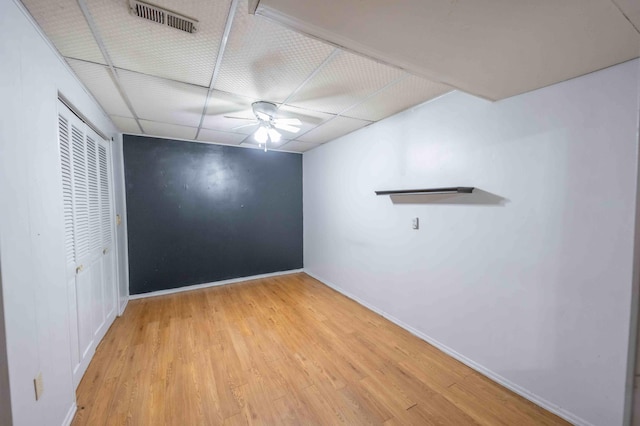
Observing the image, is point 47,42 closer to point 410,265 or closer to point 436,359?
point 410,265

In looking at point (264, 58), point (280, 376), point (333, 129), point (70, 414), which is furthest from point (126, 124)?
point (280, 376)

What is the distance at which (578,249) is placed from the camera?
1556 millimetres

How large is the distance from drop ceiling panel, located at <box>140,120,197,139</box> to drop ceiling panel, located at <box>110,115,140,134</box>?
0.10 m

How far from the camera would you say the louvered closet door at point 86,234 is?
6.17ft

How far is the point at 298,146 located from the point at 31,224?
11.6ft

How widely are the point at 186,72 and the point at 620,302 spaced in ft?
10.8

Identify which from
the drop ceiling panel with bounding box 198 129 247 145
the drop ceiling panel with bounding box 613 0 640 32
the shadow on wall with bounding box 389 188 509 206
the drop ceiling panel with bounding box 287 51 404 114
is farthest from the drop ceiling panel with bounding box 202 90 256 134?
the drop ceiling panel with bounding box 613 0 640 32

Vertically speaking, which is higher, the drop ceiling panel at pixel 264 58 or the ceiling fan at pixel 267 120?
the drop ceiling panel at pixel 264 58

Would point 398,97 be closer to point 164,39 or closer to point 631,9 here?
point 631,9

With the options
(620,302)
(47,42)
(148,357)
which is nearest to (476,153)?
(620,302)

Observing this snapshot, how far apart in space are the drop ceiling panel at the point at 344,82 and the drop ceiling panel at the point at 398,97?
13 cm

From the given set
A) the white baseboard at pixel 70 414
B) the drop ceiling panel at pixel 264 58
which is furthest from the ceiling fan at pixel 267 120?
the white baseboard at pixel 70 414

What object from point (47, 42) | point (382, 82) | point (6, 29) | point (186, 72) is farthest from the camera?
point (382, 82)

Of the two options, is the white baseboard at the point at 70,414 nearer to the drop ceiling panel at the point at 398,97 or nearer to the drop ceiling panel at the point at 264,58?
the drop ceiling panel at the point at 264,58
